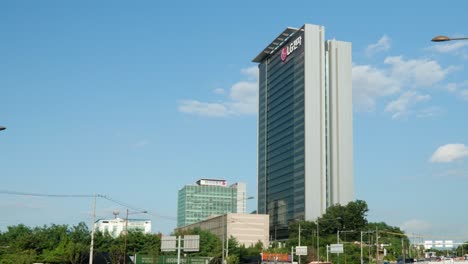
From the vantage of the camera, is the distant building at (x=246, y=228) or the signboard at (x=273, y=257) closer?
the signboard at (x=273, y=257)

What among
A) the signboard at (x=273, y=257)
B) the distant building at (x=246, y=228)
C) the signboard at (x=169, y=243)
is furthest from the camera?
the distant building at (x=246, y=228)

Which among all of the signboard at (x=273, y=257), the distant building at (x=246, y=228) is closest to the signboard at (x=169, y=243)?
the signboard at (x=273, y=257)

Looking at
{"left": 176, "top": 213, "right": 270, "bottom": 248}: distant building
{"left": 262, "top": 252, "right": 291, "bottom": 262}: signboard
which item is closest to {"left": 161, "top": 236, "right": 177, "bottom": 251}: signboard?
{"left": 262, "top": 252, "right": 291, "bottom": 262}: signboard

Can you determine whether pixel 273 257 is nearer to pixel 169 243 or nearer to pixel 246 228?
pixel 169 243

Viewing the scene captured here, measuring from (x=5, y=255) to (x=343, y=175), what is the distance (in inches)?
5024

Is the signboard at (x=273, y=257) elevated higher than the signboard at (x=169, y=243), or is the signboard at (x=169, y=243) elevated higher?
the signboard at (x=169, y=243)

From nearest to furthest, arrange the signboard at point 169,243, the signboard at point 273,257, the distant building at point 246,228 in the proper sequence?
the signboard at point 169,243
the signboard at point 273,257
the distant building at point 246,228

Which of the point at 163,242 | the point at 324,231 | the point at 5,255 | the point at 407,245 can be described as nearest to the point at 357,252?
the point at 324,231

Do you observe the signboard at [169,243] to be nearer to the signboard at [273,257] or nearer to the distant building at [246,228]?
the signboard at [273,257]

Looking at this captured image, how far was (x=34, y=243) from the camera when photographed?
332ft

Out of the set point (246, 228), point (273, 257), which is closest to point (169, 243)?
point (273, 257)

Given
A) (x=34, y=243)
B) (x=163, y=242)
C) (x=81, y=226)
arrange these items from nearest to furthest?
(x=163, y=242) < (x=34, y=243) < (x=81, y=226)

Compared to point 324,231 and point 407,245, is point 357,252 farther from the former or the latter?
point 407,245

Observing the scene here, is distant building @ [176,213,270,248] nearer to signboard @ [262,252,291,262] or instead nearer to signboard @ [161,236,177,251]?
signboard @ [262,252,291,262]
